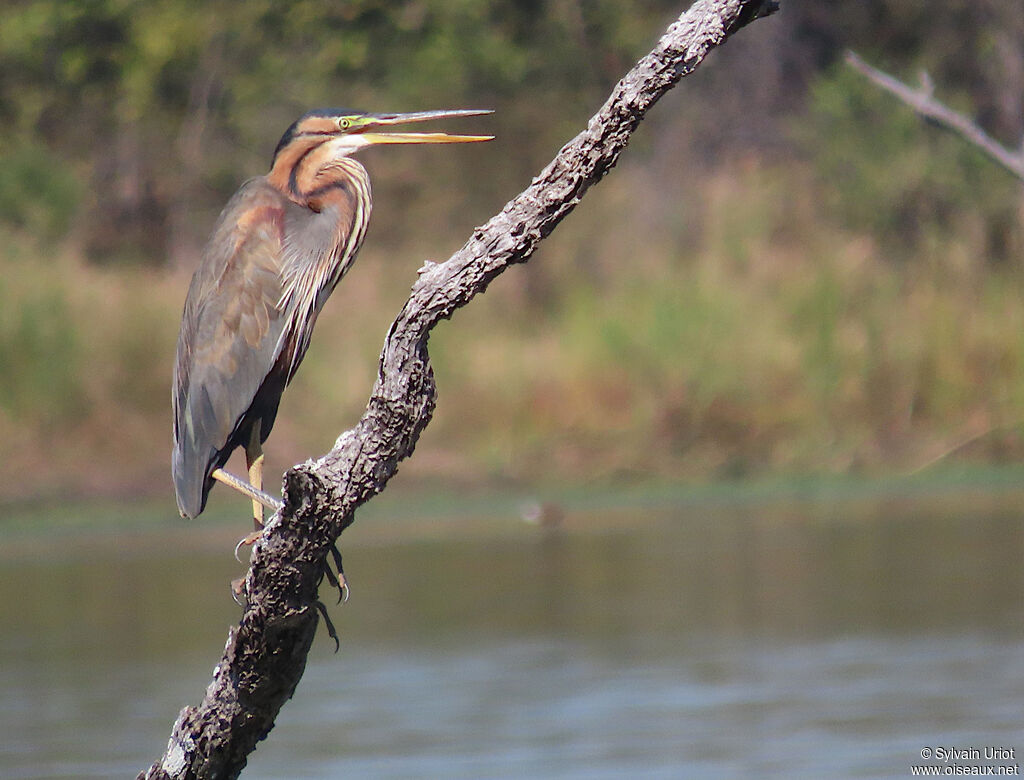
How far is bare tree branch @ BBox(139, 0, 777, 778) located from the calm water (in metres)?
2.41

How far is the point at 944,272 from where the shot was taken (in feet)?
39.3

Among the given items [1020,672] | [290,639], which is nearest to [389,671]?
[1020,672]

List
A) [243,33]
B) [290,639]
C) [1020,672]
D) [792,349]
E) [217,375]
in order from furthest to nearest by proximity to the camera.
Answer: [243,33] < [792,349] < [1020,672] < [217,375] < [290,639]

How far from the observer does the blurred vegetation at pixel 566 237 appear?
11375 millimetres

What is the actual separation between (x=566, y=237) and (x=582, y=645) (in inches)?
240

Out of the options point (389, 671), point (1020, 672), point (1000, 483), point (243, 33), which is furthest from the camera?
point (243, 33)

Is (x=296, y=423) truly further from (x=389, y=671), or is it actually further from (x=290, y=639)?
(x=290, y=639)

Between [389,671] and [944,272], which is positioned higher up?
[944,272]

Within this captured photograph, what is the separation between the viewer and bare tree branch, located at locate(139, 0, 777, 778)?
3.25 m

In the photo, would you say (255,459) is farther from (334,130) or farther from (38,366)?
(38,366)

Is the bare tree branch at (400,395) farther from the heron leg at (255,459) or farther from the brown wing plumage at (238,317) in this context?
the brown wing plumage at (238,317)

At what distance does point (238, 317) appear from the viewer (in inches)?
195

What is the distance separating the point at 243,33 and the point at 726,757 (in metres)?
13.0

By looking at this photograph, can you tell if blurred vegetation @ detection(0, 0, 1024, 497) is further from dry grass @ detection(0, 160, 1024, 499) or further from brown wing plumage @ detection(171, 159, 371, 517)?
brown wing plumage @ detection(171, 159, 371, 517)
